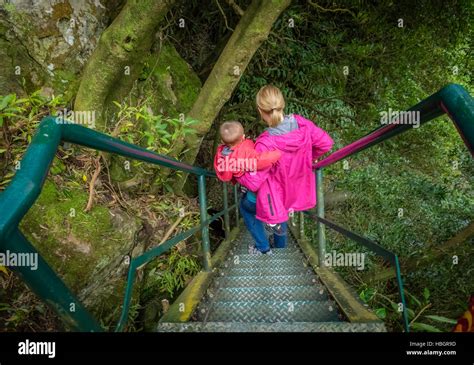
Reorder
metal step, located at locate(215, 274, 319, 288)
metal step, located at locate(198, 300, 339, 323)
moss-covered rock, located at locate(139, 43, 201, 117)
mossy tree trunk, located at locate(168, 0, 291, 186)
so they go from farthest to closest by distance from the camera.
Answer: moss-covered rock, located at locate(139, 43, 201, 117)
mossy tree trunk, located at locate(168, 0, 291, 186)
metal step, located at locate(215, 274, 319, 288)
metal step, located at locate(198, 300, 339, 323)

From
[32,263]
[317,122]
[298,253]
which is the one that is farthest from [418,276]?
[32,263]

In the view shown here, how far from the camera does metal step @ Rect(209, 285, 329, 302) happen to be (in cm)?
210

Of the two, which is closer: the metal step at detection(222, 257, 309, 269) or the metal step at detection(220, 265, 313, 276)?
the metal step at detection(220, 265, 313, 276)

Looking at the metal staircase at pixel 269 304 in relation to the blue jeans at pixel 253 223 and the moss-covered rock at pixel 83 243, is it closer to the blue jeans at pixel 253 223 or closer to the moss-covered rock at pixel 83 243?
the blue jeans at pixel 253 223

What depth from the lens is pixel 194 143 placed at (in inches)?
148

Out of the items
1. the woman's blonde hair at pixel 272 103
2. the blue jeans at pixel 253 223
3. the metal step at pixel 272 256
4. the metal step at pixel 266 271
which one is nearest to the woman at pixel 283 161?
the woman's blonde hair at pixel 272 103

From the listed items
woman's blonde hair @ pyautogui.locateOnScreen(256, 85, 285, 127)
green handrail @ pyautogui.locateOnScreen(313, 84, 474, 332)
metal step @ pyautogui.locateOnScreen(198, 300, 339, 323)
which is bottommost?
metal step @ pyautogui.locateOnScreen(198, 300, 339, 323)

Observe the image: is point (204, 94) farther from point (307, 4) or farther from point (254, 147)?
point (307, 4)

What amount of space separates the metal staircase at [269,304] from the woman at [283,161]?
0.47 meters

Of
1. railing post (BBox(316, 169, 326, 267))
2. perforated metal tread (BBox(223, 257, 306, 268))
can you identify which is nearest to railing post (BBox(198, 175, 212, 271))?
perforated metal tread (BBox(223, 257, 306, 268))

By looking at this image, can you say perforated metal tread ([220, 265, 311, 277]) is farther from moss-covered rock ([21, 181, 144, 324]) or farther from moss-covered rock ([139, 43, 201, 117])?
moss-covered rock ([139, 43, 201, 117])

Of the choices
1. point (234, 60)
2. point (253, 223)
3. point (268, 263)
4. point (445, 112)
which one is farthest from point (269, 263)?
point (445, 112)

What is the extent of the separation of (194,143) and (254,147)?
1.19 m

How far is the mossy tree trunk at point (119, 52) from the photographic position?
2.69 metres
